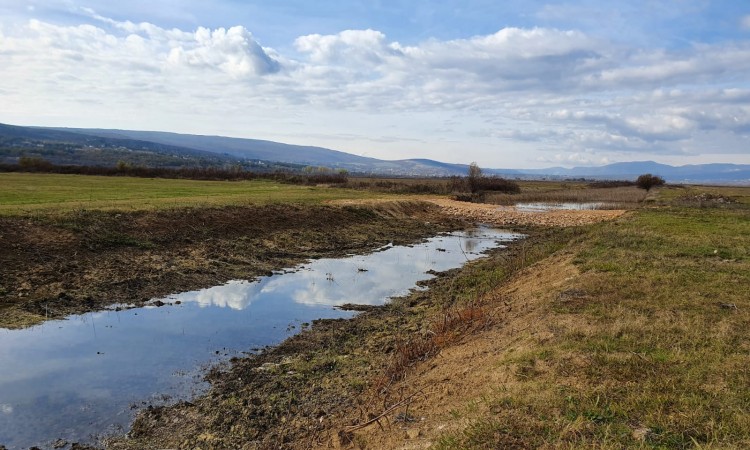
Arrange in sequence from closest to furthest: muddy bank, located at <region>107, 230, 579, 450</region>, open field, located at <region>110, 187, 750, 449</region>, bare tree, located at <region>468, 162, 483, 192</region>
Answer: open field, located at <region>110, 187, 750, 449</region> → muddy bank, located at <region>107, 230, 579, 450</region> → bare tree, located at <region>468, 162, 483, 192</region>

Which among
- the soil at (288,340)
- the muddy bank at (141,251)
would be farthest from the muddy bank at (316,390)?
the muddy bank at (141,251)

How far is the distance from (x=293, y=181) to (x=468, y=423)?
82.6m

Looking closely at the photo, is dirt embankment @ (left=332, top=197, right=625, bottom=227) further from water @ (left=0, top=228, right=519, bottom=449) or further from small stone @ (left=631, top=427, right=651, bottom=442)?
small stone @ (left=631, top=427, right=651, bottom=442)

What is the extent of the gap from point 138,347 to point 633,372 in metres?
10.6

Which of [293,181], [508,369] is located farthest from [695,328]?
[293,181]

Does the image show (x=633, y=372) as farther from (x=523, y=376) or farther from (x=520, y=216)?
(x=520, y=216)

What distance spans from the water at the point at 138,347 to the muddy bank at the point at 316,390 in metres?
0.67

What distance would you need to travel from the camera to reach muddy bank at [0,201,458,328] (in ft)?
50.7

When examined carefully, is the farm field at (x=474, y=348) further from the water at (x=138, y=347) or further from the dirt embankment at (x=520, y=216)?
the dirt embankment at (x=520, y=216)

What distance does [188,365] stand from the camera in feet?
34.9

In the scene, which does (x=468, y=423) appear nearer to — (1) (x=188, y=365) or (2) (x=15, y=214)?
(1) (x=188, y=365)

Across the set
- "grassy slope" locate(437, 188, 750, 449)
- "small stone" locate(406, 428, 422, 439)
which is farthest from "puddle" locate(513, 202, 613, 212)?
"small stone" locate(406, 428, 422, 439)

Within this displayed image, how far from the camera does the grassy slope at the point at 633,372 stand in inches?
208

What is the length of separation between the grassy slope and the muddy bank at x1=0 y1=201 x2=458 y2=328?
13.0 meters
